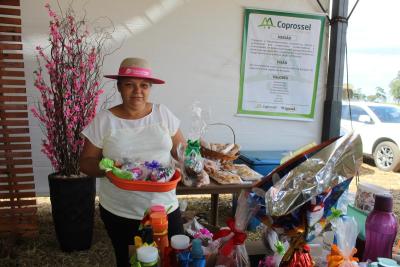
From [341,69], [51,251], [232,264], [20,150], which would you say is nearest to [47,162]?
[20,150]

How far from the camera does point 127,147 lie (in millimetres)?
1460

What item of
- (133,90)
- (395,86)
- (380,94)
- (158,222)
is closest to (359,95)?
(380,94)

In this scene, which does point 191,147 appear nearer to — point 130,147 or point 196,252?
point 130,147

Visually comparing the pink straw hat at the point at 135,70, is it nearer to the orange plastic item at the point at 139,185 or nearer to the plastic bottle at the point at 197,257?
the orange plastic item at the point at 139,185

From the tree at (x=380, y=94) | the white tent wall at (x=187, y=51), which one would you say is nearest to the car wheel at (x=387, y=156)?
the tree at (x=380, y=94)

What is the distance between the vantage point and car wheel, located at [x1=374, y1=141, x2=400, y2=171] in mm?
5727

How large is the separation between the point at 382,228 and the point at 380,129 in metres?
5.68

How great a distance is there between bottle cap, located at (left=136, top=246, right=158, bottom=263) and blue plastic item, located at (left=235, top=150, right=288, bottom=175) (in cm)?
238

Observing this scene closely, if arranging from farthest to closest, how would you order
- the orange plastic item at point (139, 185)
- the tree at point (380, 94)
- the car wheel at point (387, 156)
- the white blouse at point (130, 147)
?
the tree at point (380, 94) → the car wheel at point (387, 156) → the white blouse at point (130, 147) → the orange plastic item at point (139, 185)

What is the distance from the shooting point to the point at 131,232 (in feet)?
4.74

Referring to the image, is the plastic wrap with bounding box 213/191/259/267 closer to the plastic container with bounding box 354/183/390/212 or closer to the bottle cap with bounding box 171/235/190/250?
the bottle cap with bounding box 171/235/190/250

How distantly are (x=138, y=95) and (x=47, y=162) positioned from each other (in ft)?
7.97

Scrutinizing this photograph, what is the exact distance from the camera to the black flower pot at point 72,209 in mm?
2682

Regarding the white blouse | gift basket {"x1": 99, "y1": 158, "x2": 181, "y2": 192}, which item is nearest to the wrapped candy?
gift basket {"x1": 99, "y1": 158, "x2": 181, "y2": 192}
